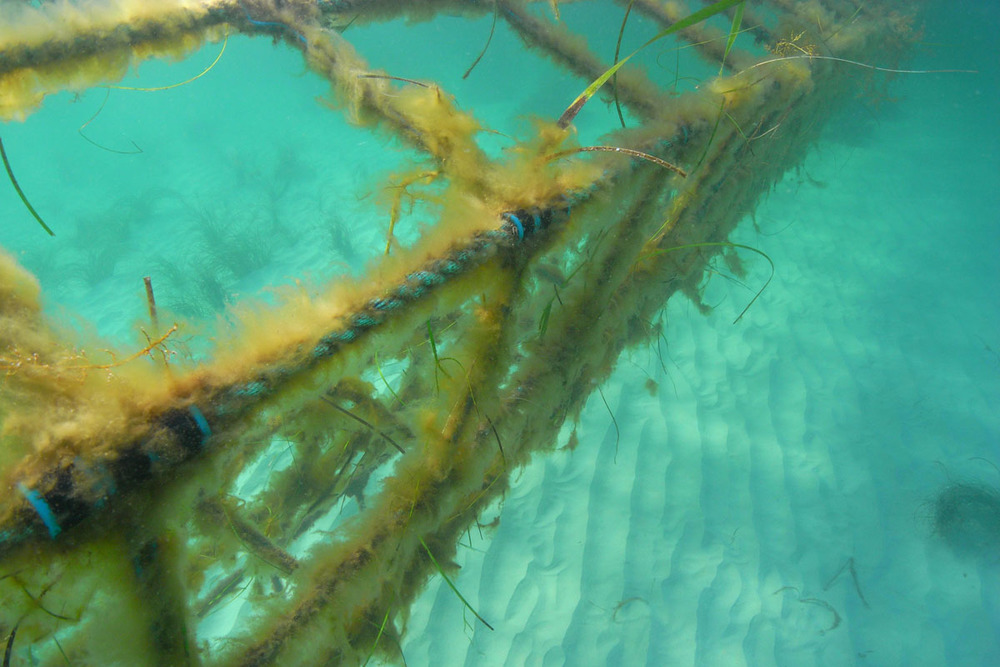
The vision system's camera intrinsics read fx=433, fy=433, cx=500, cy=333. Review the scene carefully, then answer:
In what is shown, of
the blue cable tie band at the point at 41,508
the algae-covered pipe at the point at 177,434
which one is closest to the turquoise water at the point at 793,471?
the algae-covered pipe at the point at 177,434

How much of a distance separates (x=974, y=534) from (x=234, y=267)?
39.8 ft

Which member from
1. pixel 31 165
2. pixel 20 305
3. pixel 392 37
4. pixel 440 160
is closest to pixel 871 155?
pixel 440 160

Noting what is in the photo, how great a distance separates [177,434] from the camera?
1.05 m

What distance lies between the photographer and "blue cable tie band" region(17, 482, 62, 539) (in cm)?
91

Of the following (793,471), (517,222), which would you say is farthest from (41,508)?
(793,471)

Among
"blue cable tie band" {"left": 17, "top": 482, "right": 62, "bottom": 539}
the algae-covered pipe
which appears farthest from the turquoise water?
"blue cable tie band" {"left": 17, "top": 482, "right": 62, "bottom": 539}

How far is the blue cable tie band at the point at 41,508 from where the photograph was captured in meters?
0.91

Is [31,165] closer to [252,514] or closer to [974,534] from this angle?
[252,514]

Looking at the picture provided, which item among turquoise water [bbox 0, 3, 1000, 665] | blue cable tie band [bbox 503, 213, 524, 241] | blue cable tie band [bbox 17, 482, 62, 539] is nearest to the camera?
→ blue cable tie band [bbox 17, 482, 62, 539]

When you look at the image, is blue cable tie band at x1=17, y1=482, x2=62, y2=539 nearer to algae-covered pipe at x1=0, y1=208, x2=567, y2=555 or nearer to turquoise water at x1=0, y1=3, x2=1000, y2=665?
algae-covered pipe at x1=0, y1=208, x2=567, y2=555

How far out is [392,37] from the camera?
44.1m

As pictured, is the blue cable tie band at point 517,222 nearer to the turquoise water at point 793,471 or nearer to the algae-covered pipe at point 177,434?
the algae-covered pipe at point 177,434

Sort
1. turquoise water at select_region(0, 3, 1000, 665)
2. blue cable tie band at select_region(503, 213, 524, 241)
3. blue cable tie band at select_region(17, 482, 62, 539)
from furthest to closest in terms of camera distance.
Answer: turquoise water at select_region(0, 3, 1000, 665) → blue cable tie band at select_region(503, 213, 524, 241) → blue cable tie band at select_region(17, 482, 62, 539)

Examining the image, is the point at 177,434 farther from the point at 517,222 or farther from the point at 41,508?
the point at 517,222
